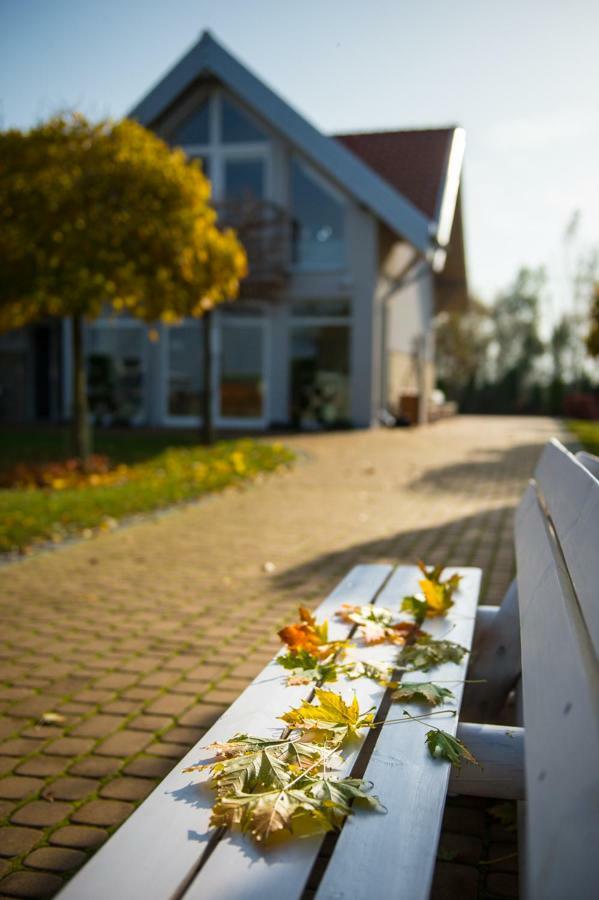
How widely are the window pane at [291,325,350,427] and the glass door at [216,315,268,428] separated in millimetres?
730

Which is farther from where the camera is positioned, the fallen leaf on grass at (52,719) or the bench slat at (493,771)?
the fallen leaf on grass at (52,719)

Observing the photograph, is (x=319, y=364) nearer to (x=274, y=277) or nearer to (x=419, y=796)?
(x=274, y=277)

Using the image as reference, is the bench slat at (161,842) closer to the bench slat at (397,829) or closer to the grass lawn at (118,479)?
the bench slat at (397,829)

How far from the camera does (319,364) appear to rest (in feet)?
60.3

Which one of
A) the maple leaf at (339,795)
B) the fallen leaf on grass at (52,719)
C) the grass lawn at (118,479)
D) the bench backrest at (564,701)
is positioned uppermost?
the bench backrest at (564,701)

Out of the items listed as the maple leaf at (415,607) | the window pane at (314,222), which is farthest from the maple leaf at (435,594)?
the window pane at (314,222)

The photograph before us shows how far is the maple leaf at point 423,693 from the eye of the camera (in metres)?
1.90

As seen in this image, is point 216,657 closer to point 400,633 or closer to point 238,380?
point 400,633

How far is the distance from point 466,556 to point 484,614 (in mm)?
3022

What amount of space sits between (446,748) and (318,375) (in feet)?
55.3

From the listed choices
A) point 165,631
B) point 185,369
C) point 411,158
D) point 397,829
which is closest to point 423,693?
point 397,829

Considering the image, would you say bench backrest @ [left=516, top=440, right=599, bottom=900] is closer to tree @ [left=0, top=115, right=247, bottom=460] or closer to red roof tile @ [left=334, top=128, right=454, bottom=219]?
tree @ [left=0, top=115, right=247, bottom=460]

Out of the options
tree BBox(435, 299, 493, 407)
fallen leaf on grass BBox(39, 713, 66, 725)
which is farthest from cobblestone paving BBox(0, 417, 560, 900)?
tree BBox(435, 299, 493, 407)

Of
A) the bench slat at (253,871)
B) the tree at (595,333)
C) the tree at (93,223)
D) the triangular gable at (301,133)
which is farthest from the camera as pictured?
the tree at (595,333)
